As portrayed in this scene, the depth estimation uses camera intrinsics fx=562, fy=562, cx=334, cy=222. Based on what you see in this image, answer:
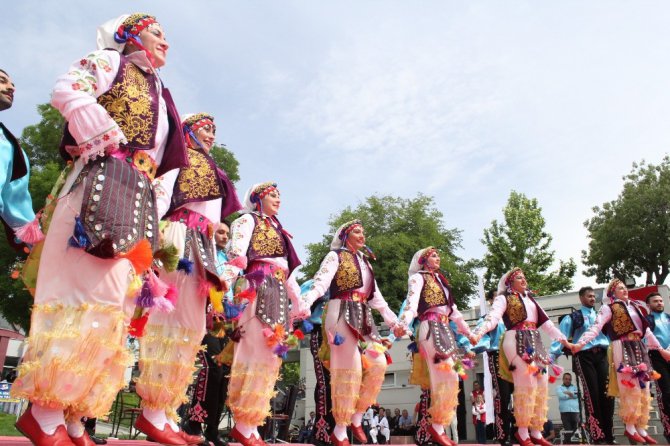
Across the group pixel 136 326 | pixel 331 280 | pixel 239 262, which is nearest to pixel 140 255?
pixel 136 326

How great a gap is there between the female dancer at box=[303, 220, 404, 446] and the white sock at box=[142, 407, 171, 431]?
6.19 ft

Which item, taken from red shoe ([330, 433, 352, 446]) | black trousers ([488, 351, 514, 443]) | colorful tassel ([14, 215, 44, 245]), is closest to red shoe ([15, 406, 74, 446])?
colorful tassel ([14, 215, 44, 245])

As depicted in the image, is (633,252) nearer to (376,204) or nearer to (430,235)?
(430,235)

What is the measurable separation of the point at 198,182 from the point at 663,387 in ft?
25.7

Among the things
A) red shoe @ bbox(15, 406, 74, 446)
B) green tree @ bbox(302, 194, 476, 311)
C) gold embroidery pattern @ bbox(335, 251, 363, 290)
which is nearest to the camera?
red shoe @ bbox(15, 406, 74, 446)

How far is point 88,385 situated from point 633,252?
97.1 feet

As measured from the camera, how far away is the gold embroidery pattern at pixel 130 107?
277cm

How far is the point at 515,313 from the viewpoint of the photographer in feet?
22.4

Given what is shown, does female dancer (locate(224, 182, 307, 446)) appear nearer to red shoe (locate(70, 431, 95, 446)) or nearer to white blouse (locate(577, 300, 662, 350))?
red shoe (locate(70, 431, 95, 446))

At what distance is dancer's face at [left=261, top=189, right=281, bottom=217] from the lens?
504 cm

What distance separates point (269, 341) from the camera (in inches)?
169

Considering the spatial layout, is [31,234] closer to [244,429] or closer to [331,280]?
[244,429]

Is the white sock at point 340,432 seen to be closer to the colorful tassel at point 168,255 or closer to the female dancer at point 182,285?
the female dancer at point 182,285

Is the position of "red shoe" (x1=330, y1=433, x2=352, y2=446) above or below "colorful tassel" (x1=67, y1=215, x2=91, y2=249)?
below
